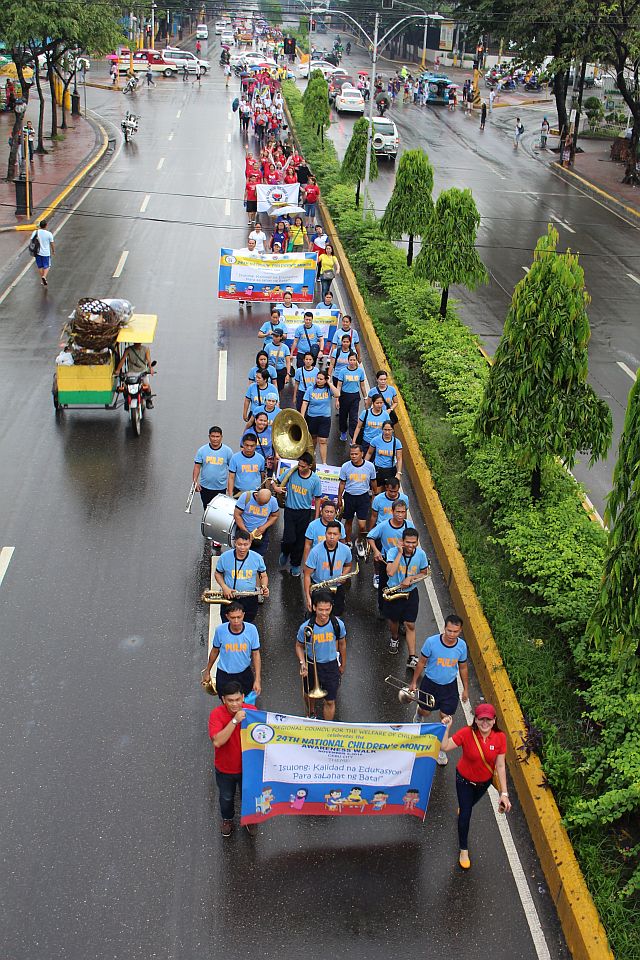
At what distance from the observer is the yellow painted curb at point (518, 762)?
6.91 meters

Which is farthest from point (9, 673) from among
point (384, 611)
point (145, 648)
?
point (384, 611)

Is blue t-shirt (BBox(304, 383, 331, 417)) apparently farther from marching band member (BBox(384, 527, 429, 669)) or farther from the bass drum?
marching band member (BBox(384, 527, 429, 669))

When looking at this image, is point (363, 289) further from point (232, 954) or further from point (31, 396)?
point (232, 954)

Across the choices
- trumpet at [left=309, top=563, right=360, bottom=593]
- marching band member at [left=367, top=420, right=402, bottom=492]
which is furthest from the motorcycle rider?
trumpet at [left=309, top=563, right=360, bottom=593]

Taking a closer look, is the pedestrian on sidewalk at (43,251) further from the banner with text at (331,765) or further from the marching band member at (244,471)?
the banner with text at (331,765)

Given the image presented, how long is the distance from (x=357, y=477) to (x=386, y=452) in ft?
2.56

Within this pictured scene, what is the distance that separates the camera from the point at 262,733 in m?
7.30

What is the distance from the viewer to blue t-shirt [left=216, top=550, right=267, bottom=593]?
29.7 ft

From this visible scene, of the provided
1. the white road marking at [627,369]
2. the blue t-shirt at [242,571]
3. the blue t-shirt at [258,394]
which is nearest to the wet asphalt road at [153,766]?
the blue t-shirt at [242,571]

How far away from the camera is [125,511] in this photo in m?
12.7

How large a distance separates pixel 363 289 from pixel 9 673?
1531 cm

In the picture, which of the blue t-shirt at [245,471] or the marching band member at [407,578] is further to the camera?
the blue t-shirt at [245,471]

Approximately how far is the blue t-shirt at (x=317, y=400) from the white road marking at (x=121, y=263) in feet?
37.1

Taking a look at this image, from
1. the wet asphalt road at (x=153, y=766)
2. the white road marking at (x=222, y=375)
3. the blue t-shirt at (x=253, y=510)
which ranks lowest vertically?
the wet asphalt road at (x=153, y=766)
